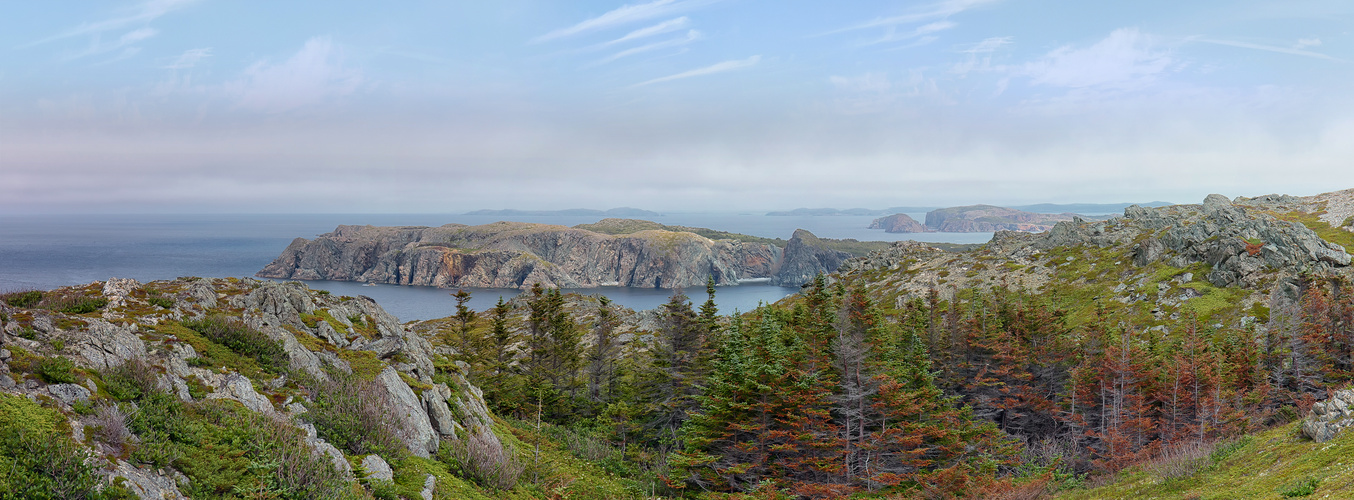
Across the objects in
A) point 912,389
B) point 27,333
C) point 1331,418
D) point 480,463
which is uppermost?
point 27,333

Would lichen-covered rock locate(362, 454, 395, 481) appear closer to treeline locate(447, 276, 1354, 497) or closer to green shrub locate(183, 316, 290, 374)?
green shrub locate(183, 316, 290, 374)

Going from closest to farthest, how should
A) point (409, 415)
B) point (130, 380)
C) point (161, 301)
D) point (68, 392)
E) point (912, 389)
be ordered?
point (68, 392), point (130, 380), point (409, 415), point (161, 301), point (912, 389)

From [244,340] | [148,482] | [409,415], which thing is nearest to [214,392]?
[244,340]

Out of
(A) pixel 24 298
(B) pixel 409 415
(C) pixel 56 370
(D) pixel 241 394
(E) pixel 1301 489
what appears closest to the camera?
(C) pixel 56 370

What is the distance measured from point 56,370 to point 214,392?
3420 millimetres

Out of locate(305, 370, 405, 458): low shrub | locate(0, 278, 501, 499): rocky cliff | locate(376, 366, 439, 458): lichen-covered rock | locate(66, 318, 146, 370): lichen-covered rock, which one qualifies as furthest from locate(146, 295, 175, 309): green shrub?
locate(376, 366, 439, 458): lichen-covered rock

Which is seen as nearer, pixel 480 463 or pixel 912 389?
pixel 480 463

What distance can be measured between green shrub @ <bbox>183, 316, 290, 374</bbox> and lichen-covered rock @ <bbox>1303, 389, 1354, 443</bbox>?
35.3 meters

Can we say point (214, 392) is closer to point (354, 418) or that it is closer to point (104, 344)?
point (104, 344)

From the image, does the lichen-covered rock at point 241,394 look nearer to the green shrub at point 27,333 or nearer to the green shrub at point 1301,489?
the green shrub at point 27,333

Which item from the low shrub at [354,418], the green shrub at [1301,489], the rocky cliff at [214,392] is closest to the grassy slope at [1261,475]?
the green shrub at [1301,489]

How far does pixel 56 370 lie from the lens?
13.3 metres

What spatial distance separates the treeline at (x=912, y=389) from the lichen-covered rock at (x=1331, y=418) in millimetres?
10078

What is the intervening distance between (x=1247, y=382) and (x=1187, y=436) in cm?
805
